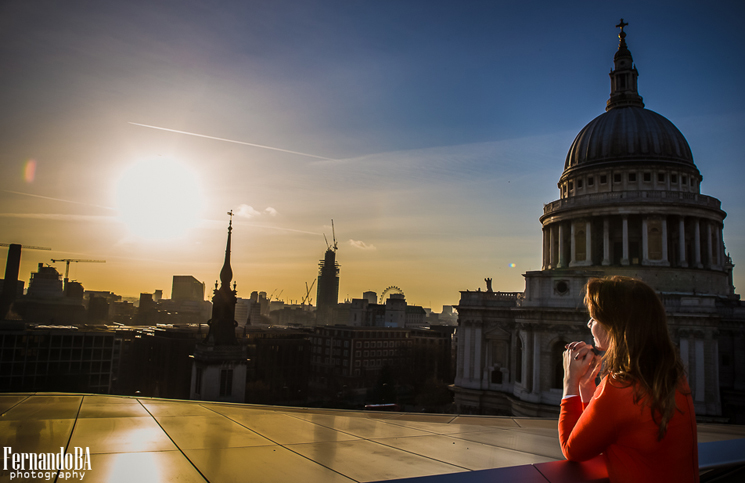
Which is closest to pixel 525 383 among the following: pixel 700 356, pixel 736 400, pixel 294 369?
pixel 700 356

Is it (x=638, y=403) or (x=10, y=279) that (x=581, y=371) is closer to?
(x=638, y=403)

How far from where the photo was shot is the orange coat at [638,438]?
3684 millimetres

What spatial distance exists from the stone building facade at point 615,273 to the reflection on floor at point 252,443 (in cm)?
3575

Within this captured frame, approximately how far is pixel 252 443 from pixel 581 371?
171 inches

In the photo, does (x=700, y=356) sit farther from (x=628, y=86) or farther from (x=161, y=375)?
(x=161, y=375)

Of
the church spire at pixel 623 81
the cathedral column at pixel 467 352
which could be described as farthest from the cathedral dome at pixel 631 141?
the cathedral column at pixel 467 352

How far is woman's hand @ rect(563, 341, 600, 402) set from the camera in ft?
14.4

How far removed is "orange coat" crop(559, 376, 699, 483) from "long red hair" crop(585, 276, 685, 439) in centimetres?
9

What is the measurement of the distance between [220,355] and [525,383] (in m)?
27.0

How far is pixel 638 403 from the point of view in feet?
12.2

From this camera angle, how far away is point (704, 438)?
10773 mm

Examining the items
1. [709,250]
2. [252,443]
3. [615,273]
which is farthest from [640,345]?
[709,250]

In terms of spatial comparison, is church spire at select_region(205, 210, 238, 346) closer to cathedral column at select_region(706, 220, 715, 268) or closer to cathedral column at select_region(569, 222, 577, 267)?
cathedral column at select_region(569, 222, 577, 267)

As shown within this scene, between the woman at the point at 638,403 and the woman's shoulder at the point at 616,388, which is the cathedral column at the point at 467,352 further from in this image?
the woman's shoulder at the point at 616,388
